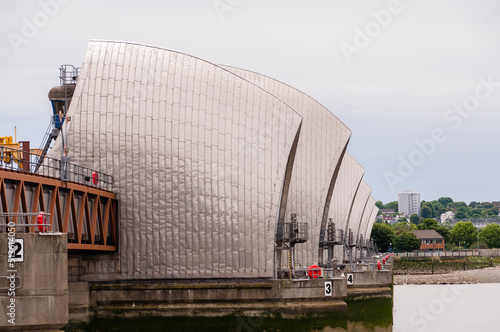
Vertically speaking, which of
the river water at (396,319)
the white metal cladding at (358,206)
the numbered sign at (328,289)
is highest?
the white metal cladding at (358,206)

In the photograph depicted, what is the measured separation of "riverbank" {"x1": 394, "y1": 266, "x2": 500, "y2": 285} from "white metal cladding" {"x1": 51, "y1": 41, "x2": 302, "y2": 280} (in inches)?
4308

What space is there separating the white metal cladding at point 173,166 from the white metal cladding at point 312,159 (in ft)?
44.0

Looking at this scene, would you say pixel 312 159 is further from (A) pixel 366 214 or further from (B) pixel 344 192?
(A) pixel 366 214

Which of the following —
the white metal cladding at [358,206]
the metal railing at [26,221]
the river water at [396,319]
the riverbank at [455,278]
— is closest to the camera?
the metal railing at [26,221]

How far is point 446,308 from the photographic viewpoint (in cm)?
10675

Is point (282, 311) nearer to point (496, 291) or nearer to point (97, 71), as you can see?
point (97, 71)

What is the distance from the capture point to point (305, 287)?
167 ft

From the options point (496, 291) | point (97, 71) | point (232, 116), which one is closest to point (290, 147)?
point (232, 116)

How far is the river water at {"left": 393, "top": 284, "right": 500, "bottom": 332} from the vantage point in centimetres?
8331

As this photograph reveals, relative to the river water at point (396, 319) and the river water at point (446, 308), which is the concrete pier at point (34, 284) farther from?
the river water at point (446, 308)

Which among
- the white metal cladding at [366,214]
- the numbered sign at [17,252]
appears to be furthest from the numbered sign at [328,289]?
the white metal cladding at [366,214]

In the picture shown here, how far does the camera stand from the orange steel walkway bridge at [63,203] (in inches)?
1457

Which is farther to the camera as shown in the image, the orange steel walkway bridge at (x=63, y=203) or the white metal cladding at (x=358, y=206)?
the white metal cladding at (x=358, y=206)

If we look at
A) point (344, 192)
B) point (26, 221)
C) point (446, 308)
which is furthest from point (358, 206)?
point (26, 221)
